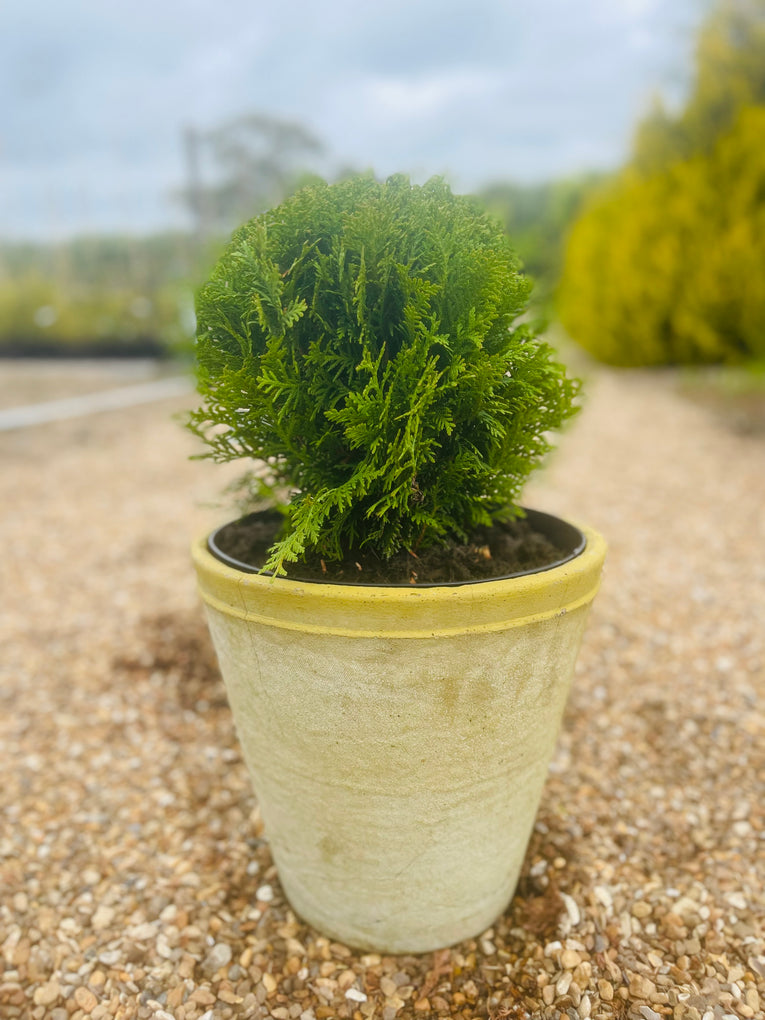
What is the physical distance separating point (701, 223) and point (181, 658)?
9.39m

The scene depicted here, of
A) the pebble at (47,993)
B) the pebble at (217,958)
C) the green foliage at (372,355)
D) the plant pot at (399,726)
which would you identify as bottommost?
the pebble at (47,993)

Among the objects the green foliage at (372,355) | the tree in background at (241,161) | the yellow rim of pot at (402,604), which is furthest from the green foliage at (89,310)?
the yellow rim of pot at (402,604)

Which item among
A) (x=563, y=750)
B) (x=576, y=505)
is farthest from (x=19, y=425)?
(x=563, y=750)

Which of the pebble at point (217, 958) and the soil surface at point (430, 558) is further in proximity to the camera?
the pebble at point (217, 958)

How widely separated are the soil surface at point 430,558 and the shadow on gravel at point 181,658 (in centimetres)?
151

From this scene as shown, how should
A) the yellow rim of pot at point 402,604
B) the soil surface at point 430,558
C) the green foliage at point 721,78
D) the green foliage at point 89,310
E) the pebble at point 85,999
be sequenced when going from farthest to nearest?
the green foliage at point 89,310 < the green foliage at point 721,78 < the pebble at point 85,999 < the soil surface at point 430,558 < the yellow rim of pot at point 402,604

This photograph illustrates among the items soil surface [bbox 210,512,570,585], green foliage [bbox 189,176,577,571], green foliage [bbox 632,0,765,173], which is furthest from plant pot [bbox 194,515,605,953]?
green foliage [bbox 632,0,765,173]

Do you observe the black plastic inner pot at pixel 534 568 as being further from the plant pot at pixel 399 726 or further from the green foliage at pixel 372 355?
the green foliage at pixel 372 355

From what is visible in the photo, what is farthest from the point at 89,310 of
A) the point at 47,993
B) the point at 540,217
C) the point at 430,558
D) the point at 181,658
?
the point at 540,217

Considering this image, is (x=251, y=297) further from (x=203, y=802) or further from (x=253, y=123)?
(x=253, y=123)

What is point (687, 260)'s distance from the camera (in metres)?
10.3

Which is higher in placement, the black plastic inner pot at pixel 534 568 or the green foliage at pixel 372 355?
the green foliage at pixel 372 355

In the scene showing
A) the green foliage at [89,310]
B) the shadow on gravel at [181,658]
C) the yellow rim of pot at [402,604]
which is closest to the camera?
the yellow rim of pot at [402,604]

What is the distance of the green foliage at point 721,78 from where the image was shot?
925 centimetres
